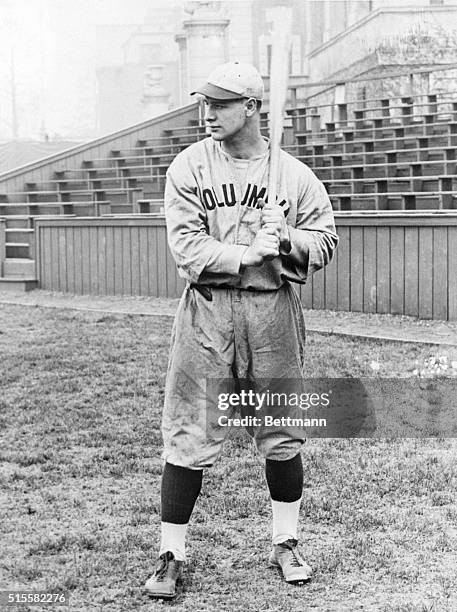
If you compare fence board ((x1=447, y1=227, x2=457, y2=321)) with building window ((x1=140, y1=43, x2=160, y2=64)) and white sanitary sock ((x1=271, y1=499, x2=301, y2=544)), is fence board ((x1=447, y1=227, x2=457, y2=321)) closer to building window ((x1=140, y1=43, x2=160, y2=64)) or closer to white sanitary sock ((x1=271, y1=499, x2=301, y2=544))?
white sanitary sock ((x1=271, y1=499, x2=301, y2=544))

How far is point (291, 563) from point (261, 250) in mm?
1252

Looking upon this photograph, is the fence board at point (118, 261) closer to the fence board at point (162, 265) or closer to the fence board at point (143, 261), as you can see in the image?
the fence board at point (143, 261)

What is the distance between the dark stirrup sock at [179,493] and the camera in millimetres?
4129

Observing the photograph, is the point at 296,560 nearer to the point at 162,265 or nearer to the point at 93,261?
the point at 162,265

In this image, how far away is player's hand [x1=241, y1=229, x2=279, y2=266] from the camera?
3.88m

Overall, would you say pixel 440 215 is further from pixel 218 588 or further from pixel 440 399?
pixel 218 588

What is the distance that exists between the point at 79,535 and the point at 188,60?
24.2 m

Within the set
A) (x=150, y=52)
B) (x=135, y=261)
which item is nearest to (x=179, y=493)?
(x=135, y=261)

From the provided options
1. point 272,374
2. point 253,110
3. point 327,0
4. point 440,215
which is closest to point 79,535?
point 272,374

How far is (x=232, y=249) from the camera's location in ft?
13.1

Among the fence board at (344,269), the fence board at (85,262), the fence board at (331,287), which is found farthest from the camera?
the fence board at (85,262)

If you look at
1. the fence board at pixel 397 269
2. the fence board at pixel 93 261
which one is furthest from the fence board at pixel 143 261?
the fence board at pixel 397 269

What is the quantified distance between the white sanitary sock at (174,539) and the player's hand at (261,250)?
1.06m

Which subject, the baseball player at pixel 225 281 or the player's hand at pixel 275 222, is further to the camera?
the baseball player at pixel 225 281
